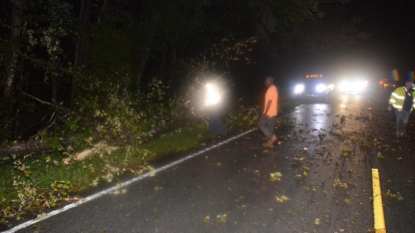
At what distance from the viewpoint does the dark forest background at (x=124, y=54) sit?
8898 mm

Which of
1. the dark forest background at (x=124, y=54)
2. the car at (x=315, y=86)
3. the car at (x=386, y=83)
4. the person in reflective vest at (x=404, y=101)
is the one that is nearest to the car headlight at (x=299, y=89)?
the car at (x=315, y=86)

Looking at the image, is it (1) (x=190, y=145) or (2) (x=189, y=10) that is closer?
(1) (x=190, y=145)

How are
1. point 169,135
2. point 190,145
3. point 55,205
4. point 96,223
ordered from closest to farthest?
point 96,223 → point 55,205 → point 190,145 → point 169,135

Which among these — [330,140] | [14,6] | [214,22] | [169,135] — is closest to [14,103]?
[14,6]

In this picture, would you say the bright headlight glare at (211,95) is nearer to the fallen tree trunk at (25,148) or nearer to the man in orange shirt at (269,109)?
the man in orange shirt at (269,109)

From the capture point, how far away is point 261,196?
574 cm

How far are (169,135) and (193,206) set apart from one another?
555 centimetres

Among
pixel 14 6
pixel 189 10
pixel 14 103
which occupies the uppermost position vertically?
pixel 189 10

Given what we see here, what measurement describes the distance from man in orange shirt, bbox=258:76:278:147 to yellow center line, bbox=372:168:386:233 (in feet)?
10.9

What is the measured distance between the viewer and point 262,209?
519 centimetres

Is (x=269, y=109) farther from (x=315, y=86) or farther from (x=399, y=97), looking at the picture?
(x=315, y=86)

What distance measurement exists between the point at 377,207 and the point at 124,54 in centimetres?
946

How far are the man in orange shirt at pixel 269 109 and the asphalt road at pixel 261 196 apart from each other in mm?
515

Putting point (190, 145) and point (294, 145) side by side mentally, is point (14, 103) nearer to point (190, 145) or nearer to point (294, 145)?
point (190, 145)
